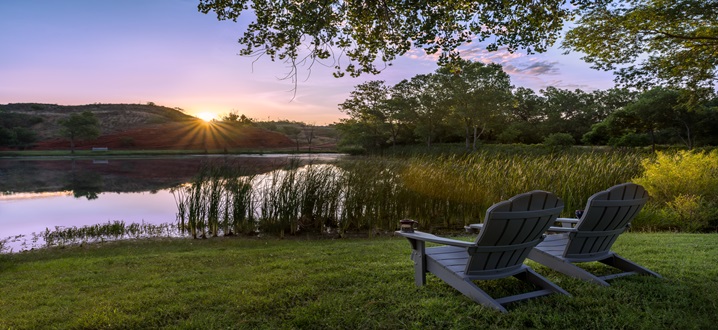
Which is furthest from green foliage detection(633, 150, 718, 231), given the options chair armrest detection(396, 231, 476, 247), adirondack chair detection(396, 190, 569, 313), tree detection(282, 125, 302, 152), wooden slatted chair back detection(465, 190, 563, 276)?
tree detection(282, 125, 302, 152)

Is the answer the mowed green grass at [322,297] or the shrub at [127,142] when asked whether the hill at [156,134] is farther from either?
the mowed green grass at [322,297]

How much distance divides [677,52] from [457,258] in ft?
38.5

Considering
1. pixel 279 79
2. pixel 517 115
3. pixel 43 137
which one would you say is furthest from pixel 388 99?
pixel 43 137

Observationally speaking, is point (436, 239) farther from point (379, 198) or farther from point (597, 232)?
point (379, 198)

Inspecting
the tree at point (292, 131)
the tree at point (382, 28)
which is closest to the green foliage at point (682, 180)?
the tree at point (382, 28)

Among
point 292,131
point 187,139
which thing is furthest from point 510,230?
point 292,131

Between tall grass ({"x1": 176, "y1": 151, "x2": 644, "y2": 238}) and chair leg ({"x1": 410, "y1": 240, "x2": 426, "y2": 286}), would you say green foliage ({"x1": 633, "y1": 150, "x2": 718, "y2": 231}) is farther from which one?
chair leg ({"x1": 410, "y1": 240, "x2": 426, "y2": 286})

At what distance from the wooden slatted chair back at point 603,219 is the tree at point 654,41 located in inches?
293

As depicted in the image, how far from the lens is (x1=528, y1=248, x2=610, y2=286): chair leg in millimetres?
3293

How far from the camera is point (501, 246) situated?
275 cm

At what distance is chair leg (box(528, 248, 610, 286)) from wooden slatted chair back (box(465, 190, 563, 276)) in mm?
630

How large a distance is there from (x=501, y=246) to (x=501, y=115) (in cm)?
3278

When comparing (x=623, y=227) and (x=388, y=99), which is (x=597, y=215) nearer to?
(x=623, y=227)

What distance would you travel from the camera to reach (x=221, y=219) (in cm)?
761
